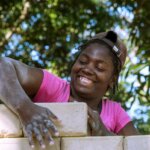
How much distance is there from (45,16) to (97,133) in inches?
214

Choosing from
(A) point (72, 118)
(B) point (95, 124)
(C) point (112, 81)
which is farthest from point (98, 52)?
(A) point (72, 118)

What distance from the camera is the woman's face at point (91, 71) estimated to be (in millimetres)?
2994

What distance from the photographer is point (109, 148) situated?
243 cm

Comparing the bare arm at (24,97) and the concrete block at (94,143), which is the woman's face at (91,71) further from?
the concrete block at (94,143)

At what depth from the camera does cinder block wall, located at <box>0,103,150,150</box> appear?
7.97ft

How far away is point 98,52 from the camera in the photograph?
9.94ft

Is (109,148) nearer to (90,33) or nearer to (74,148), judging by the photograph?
(74,148)

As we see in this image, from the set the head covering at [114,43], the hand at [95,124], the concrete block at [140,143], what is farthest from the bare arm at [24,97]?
the head covering at [114,43]

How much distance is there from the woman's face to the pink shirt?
0.08 m

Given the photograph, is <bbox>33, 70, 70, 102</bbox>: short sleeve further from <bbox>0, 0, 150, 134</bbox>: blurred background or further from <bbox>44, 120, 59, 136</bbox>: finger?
<bbox>0, 0, 150, 134</bbox>: blurred background

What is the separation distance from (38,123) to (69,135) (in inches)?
7.6

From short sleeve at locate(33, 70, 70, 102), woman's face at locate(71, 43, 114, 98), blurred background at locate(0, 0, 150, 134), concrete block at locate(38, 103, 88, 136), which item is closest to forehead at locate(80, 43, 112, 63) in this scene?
woman's face at locate(71, 43, 114, 98)

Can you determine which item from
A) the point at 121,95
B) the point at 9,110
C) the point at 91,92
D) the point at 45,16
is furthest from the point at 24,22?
the point at 9,110

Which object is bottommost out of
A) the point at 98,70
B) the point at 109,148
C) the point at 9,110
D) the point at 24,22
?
the point at 109,148
